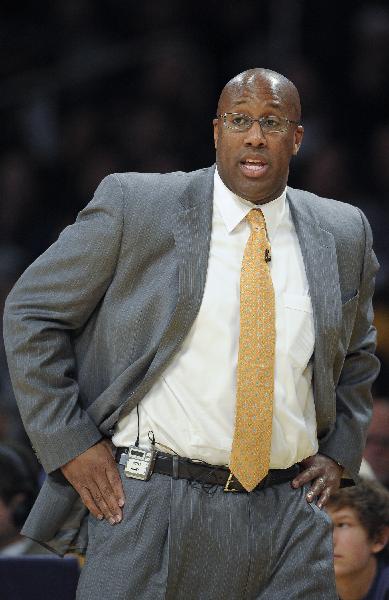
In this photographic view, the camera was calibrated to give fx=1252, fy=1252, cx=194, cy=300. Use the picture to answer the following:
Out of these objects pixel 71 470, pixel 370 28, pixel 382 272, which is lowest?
pixel 382 272

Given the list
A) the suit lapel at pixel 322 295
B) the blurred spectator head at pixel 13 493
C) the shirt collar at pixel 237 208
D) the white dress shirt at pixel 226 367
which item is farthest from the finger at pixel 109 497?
the blurred spectator head at pixel 13 493

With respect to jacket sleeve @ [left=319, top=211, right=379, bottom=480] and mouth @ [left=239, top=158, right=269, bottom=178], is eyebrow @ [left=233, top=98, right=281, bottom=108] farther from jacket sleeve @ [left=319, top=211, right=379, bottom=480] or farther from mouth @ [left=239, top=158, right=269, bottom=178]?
jacket sleeve @ [left=319, top=211, right=379, bottom=480]

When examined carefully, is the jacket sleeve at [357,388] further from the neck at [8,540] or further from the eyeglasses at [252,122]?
the neck at [8,540]

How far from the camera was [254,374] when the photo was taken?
116 inches

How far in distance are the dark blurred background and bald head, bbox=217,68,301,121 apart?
291cm

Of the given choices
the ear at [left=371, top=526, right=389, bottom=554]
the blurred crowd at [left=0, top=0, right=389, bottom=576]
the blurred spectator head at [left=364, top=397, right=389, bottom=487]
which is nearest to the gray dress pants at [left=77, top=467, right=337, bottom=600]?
the ear at [left=371, top=526, right=389, bottom=554]

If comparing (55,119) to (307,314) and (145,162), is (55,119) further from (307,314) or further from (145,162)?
(307,314)

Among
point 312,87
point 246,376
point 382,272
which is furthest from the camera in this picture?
point 312,87

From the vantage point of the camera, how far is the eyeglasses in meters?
3.05

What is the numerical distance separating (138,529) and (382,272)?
306 centimetres

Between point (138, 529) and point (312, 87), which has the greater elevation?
point (312, 87)

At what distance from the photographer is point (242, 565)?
2.95 m

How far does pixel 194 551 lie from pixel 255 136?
1.00 metres

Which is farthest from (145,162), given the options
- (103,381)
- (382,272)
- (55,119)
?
(103,381)
